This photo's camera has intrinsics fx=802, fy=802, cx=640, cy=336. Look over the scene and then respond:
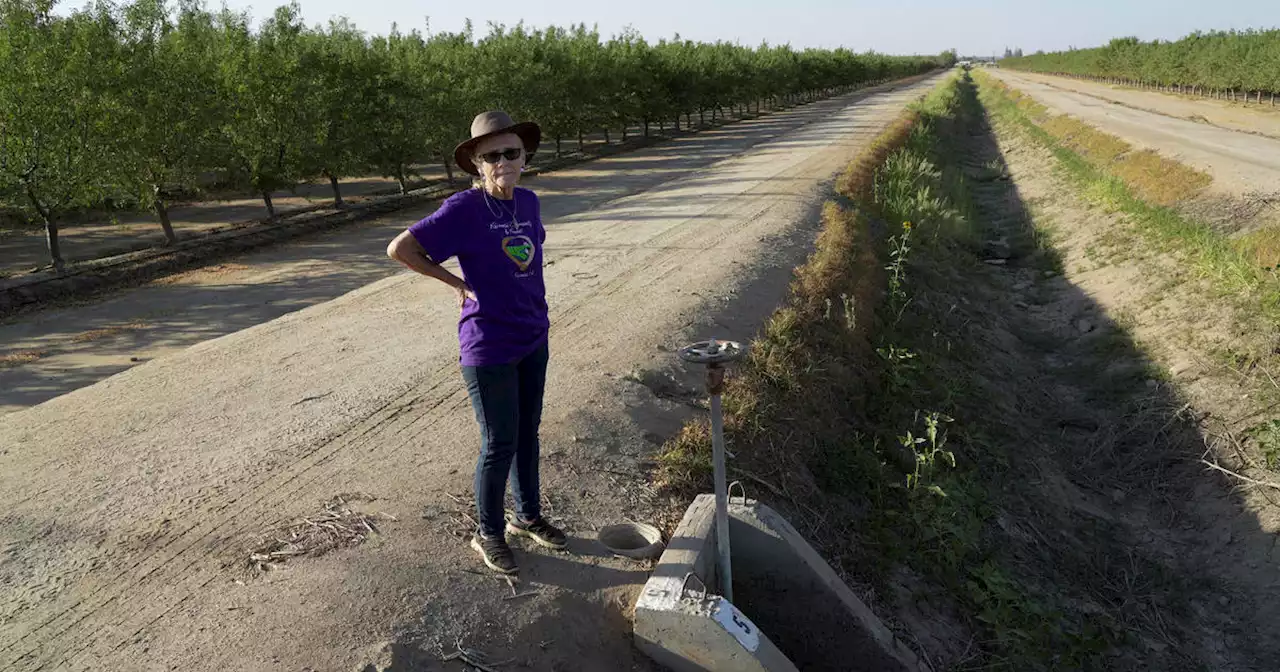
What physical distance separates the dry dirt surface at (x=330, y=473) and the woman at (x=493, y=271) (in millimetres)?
608

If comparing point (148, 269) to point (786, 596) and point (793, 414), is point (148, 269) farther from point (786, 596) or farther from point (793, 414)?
point (786, 596)

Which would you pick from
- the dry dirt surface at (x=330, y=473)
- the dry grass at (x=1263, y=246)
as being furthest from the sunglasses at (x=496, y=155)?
the dry grass at (x=1263, y=246)

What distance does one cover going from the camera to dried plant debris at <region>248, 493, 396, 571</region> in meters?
3.62

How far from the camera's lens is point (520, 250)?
3.38 m

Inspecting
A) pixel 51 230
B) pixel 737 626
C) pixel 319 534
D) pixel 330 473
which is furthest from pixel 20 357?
pixel 737 626

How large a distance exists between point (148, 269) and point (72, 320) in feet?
8.70

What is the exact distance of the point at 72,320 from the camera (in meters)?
10.2

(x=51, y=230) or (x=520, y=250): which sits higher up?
(x=51, y=230)

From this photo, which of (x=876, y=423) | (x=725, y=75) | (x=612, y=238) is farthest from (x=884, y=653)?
(x=725, y=75)

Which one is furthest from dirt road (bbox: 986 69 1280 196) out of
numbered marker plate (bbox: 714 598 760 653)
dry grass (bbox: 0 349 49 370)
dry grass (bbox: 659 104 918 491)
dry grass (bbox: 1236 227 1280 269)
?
dry grass (bbox: 0 349 49 370)

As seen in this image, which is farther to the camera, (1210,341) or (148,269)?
(148,269)

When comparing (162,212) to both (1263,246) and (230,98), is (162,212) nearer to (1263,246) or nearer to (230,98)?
(230,98)

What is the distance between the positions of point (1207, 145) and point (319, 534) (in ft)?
86.2

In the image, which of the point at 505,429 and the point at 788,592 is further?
the point at 788,592
